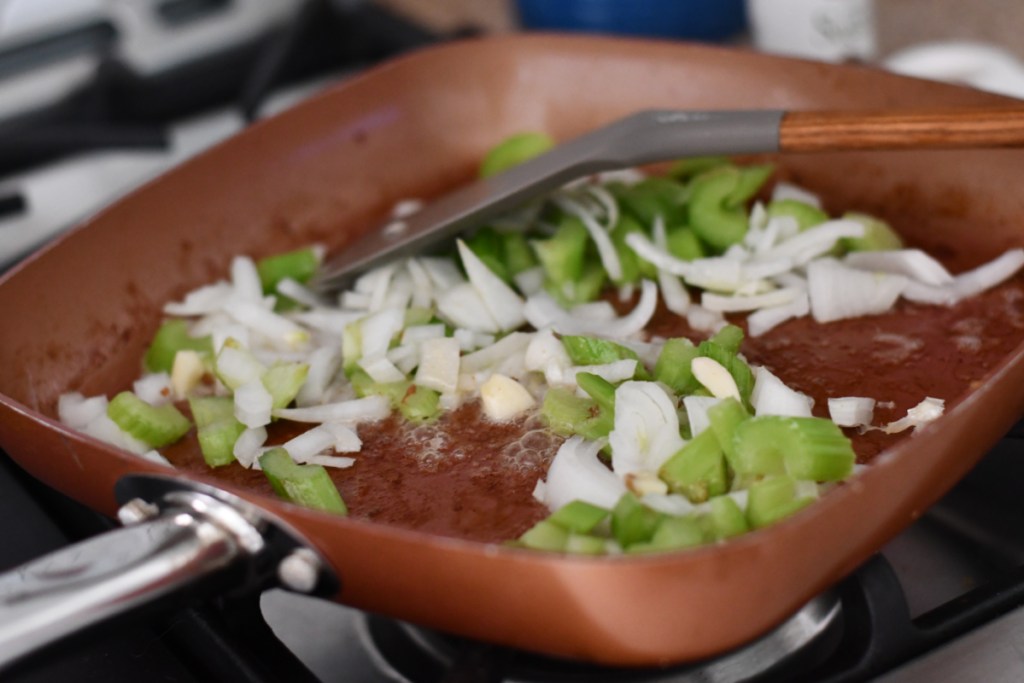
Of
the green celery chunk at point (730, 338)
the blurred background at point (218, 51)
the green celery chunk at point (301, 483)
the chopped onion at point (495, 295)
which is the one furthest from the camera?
the blurred background at point (218, 51)

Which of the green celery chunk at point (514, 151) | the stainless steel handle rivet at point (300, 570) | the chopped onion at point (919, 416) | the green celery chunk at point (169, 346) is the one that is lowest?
the chopped onion at point (919, 416)

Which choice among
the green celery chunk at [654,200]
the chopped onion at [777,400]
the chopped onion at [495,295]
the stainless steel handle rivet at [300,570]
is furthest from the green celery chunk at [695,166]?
the stainless steel handle rivet at [300,570]

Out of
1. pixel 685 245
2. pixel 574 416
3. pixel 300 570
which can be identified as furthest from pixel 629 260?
pixel 300 570

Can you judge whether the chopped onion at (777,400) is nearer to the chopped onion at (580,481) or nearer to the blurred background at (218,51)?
the chopped onion at (580,481)

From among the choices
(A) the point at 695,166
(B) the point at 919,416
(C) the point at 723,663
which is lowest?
(C) the point at 723,663

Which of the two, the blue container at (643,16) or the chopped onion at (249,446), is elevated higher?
the blue container at (643,16)

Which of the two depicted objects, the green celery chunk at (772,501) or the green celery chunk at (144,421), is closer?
the green celery chunk at (772,501)

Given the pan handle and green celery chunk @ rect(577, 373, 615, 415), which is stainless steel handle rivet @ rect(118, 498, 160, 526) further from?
green celery chunk @ rect(577, 373, 615, 415)

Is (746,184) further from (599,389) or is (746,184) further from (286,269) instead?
(286,269)
